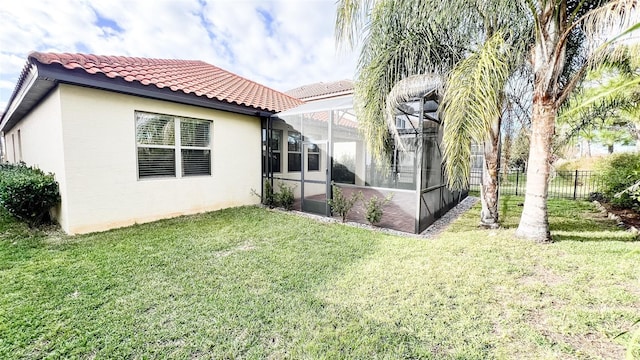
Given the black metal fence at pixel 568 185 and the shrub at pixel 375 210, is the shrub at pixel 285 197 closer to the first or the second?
the shrub at pixel 375 210

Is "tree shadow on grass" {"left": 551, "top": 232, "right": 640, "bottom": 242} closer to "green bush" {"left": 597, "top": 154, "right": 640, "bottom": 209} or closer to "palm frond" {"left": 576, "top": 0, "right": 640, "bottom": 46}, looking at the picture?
"green bush" {"left": 597, "top": 154, "right": 640, "bottom": 209}

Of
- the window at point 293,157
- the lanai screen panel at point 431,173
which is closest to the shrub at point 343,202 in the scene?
the lanai screen panel at point 431,173

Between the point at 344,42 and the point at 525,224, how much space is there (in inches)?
206

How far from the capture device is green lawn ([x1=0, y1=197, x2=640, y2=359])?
2842mm

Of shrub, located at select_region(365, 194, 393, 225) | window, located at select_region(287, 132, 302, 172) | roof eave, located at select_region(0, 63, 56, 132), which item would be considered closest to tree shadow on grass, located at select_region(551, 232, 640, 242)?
shrub, located at select_region(365, 194, 393, 225)

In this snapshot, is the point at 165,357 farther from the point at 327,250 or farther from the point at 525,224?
the point at 525,224

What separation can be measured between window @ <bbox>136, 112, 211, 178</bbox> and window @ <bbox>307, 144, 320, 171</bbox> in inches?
121

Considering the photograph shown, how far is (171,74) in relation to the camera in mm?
8195

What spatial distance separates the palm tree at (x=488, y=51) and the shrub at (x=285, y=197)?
381 cm

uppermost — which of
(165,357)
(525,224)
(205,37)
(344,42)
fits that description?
(205,37)

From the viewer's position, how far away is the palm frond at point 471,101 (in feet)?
15.4

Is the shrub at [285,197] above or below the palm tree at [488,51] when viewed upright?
below

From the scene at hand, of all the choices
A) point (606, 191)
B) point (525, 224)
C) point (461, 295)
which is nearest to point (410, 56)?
point (525, 224)

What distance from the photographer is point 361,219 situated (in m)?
7.86
